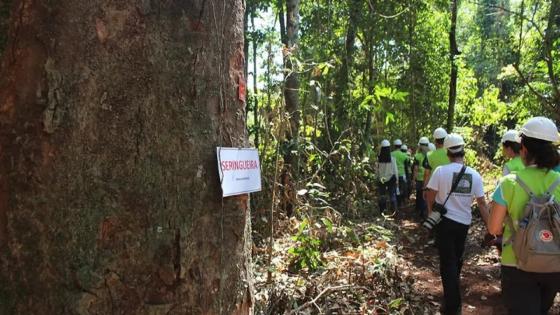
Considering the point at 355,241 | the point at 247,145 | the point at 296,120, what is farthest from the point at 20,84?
the point at 296,120

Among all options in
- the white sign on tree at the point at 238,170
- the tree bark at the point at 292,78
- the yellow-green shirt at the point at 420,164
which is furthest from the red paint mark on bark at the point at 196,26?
the yellow-green shirt at the point at 420,164

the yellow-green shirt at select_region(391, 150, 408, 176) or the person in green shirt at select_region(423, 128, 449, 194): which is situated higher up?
the person in green shirt at select_region(423, 128, 449, 194)

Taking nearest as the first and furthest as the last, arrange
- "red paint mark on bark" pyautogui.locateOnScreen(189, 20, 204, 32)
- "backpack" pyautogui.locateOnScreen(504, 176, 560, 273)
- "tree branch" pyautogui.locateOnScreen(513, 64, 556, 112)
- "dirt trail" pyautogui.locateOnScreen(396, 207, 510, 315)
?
"red paint mark on bark" pyautogui.locateOnScreen(189, 20, 204, 32)
"backpack" pyautogui.locateOnScreen(504, 176, 560, 273)
"dirt trail" pyautogui.locateOnScreen(396, 207, 510, 315)
"tree branch" pyautogui.locateOnScreen(513, 64, 556, 112)

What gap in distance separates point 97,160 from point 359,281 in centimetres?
437

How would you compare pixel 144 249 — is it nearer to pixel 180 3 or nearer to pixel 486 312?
pixel 180 3

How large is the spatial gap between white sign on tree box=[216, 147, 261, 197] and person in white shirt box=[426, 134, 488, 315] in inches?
140

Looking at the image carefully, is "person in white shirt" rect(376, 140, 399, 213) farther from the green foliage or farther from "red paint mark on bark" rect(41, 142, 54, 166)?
"red paint mark on bark" rect(41, 142, 54, 166)

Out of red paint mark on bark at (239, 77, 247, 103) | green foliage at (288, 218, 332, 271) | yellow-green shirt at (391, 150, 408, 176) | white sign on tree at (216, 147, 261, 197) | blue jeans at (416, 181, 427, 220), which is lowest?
blue jeans at (416, 181, 427, 220)

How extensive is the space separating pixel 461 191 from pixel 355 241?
1944 mm

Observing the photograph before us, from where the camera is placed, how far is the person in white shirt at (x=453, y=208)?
508cm

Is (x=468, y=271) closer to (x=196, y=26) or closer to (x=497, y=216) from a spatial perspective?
(x=497, y=216)

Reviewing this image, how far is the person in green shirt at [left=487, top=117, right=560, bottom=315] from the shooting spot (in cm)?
319

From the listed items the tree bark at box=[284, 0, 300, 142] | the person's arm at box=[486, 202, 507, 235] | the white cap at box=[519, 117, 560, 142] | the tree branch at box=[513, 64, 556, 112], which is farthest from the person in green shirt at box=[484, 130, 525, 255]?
the tree branch at box=[513, 64, 556, 112]

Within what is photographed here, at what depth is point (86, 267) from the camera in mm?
1517
